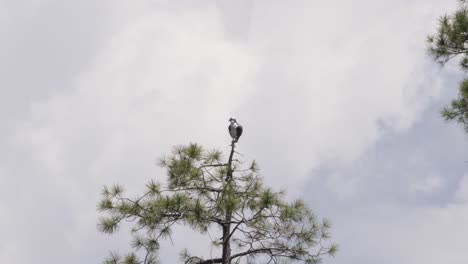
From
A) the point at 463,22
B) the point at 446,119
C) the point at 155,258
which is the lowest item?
the point at 155,258

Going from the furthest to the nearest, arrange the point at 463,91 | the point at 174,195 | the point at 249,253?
the point at 463,91
the point at 249,253
the point at 174,195

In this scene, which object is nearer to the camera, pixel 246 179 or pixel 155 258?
pixel 155 258

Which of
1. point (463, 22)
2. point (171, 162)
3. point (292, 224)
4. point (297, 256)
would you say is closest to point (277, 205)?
point (292, 224)

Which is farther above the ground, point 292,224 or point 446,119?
point 446,119

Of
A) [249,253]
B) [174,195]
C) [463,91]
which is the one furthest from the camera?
[463,91]

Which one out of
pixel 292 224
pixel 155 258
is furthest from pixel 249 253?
pixel 155 258

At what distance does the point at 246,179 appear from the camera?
973cm

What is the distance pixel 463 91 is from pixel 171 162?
194 inches

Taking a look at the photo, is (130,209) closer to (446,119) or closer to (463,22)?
(446,119)

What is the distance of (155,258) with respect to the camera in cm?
912

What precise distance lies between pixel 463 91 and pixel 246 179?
12.8 ft

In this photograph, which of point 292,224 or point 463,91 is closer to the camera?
point 292,224

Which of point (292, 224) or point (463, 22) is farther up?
point (463, 22)

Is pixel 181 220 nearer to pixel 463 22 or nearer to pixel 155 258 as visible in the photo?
pixel 155 258
